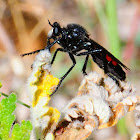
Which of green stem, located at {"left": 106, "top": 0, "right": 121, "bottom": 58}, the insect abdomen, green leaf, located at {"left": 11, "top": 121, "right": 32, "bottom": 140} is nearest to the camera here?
green leaf, located at {"left": 11, "top": 121, "right": 32, "bottom": 140}

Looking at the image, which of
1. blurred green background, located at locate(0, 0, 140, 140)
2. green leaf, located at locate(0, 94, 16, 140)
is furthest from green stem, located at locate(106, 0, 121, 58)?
green leaf, located at locate(0, 94, 16, 140)

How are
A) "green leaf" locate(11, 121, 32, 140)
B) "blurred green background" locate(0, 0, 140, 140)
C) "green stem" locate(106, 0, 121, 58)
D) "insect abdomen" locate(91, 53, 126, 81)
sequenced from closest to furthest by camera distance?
"green leaf" locate(11, 121, 32, 140)
"insect abdomen" locate(91, 53, 126, 81)
"green stem" locate(106, 0, 121, 58)
"blurred green background" locate(0, 0, 140, 140)

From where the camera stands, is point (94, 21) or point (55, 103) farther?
point (94, 21)

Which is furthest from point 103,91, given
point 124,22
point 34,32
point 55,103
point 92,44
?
point 124,22

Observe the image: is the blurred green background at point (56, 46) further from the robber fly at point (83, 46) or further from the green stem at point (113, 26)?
the robber fly at point (83, 46)

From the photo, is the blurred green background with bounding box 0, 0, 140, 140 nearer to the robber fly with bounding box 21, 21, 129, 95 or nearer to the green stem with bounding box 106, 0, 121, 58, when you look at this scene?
the green stem with bounding box 106, 0, 121, 58

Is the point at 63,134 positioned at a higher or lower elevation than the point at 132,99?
lower

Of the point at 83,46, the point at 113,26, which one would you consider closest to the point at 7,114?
the point at 83,46

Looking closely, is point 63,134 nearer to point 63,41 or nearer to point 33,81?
point 33,81

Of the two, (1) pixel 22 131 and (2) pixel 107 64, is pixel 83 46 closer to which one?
(2) pixel 107 64
